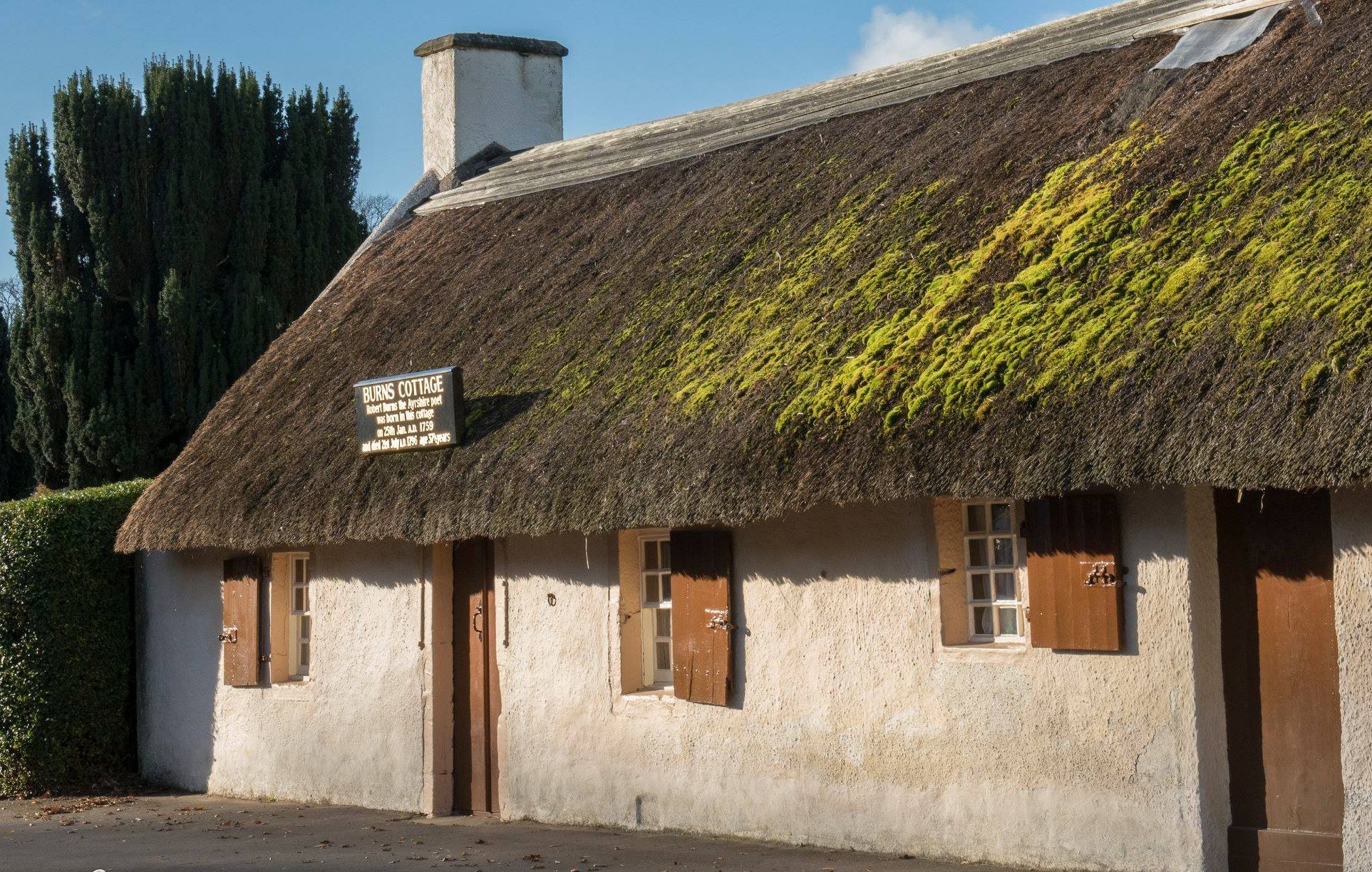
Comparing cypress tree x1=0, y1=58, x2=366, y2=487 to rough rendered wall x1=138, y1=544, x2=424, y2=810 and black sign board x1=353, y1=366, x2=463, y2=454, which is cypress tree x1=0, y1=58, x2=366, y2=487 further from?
black sign board x1=353, y1=366, x2=463, y2=454

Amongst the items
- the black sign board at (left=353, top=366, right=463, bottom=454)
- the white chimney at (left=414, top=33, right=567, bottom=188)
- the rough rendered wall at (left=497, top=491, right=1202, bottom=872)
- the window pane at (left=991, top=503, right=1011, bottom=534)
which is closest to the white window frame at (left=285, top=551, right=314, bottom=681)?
the black sign board at (left=353, top=366, right=463, bottom=454)

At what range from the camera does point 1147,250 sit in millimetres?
7812

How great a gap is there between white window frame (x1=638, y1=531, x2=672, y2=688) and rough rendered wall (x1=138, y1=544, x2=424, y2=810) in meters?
1.80

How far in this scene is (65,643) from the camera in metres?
12.5

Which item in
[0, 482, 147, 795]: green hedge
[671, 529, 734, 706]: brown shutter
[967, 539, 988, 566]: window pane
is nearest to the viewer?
[967, 539, 988, 566]: window pane

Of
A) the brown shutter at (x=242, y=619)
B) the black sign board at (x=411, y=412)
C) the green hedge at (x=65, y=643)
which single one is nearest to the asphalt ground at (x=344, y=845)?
the green hedge at (x=65, y=643)

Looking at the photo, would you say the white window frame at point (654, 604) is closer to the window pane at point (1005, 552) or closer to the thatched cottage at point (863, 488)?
the thatched cottage at point (863, 488)

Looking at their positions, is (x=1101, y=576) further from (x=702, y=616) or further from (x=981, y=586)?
(x=702, y=616)

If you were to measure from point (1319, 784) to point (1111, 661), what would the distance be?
1.04 meters

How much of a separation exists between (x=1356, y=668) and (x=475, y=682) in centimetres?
601

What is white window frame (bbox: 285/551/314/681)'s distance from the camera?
12359 millimetres

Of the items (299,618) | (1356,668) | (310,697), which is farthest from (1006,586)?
(299,618)

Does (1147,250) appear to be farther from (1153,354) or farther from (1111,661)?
(1111,661)

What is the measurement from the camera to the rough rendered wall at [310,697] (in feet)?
36.3
